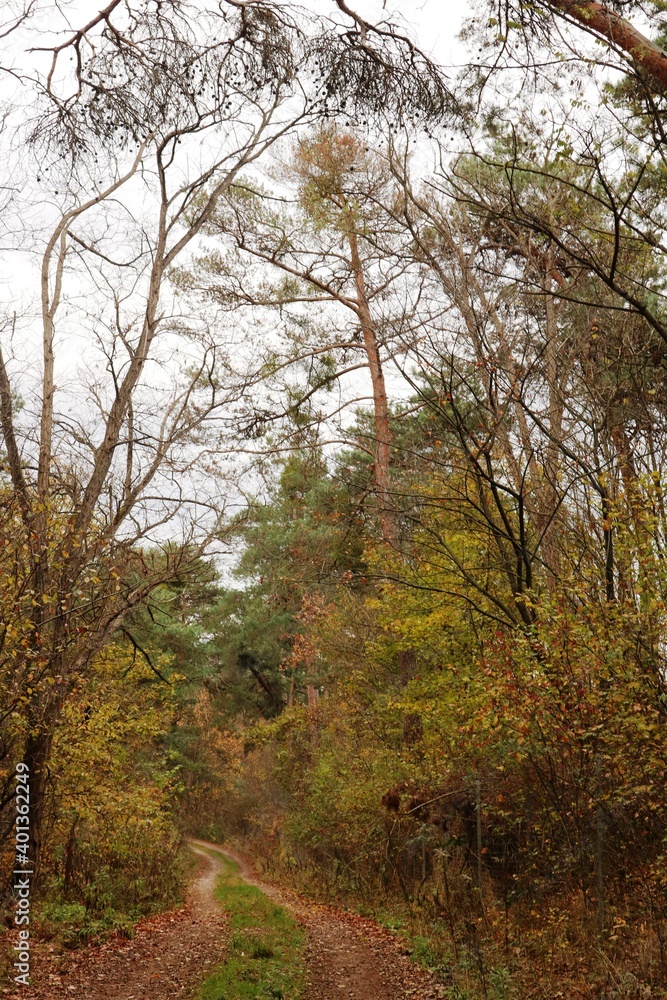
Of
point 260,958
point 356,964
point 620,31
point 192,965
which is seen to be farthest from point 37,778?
point 620,31

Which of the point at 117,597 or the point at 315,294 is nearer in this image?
the point at 117,597

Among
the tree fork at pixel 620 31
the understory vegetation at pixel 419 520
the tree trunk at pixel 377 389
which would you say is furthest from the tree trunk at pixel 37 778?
the tree fork at pixel 620 31

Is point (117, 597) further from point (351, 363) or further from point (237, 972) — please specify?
point (351, 363)

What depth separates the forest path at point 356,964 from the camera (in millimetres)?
7637

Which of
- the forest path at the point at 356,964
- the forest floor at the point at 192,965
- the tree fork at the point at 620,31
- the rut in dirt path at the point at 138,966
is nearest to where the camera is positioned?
the tree fork at the point at 620,31

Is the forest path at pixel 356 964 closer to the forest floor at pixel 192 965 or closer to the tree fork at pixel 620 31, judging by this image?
the forest floor at pixel 192 965

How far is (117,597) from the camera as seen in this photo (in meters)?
9.99

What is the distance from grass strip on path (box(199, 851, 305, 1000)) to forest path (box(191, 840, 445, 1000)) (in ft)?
0.63

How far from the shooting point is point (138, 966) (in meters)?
8.59

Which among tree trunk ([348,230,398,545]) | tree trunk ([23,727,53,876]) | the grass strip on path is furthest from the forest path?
tree trunk ([348,230,398,545])

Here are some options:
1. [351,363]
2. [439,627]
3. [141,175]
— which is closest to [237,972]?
[439,627]

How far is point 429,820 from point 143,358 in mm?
7802

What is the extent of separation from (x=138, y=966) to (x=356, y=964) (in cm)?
246

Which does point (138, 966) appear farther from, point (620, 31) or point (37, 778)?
point (620, 31)
